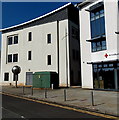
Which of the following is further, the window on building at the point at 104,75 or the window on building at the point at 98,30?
the window on building at the point at 98,30

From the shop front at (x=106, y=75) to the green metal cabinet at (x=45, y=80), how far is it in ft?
18.2

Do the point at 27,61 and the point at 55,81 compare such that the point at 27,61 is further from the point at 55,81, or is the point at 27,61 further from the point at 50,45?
the point at 55,81

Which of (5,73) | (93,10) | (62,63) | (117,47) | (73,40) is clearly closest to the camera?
(117,47)

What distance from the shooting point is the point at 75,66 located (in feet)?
92.7

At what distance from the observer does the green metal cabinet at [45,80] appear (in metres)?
22.1

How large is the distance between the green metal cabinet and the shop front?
5556mm

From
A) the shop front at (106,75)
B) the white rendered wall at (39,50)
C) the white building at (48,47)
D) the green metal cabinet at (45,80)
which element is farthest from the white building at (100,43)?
the white rendered wall at (39,50)

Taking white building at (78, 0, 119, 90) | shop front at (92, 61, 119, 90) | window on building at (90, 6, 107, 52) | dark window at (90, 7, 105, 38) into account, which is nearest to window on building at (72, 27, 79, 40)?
white building at (78, 0, 119, 90)

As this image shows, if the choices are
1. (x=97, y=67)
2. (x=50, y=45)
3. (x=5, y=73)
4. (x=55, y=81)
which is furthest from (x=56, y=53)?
(x=5, y=73)

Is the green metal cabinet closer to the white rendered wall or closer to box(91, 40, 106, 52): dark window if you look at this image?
the white rendered wall

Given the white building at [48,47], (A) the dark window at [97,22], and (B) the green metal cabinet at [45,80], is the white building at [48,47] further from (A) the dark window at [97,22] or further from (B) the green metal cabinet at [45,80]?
(A) the dark window at [97,22]

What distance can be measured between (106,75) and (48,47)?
1282 cm

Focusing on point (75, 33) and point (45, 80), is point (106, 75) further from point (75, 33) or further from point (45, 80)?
point (75, 33)

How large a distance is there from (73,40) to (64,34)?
2177 mm
